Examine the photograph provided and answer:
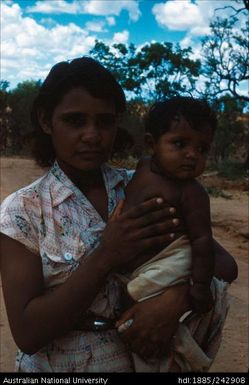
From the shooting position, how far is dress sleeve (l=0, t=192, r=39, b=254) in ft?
5.14

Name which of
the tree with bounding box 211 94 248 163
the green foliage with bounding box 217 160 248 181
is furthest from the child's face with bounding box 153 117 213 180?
the tree with bounding box 211 94 248 163

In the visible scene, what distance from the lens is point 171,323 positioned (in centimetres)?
159

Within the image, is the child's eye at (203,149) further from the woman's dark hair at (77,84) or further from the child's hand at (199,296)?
the child's hand at (199,296)

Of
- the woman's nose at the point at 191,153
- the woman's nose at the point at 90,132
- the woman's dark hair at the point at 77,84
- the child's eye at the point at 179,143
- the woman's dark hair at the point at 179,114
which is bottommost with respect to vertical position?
the woman's nose at the point at 191,153

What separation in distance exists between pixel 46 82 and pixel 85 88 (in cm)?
17

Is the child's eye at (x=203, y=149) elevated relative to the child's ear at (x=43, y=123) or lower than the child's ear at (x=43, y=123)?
lower

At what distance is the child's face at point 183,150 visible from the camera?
183 centimetres

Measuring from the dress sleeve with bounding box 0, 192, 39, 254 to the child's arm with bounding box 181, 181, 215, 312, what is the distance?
0.52m

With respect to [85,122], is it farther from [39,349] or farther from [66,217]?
[39,349]

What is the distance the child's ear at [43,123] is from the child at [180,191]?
0.36m

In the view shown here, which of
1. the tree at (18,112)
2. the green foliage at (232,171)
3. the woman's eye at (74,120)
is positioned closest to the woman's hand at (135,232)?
the woman's eye at (74,120)

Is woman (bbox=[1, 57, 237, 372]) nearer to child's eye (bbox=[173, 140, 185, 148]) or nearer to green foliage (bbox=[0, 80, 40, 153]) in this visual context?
child's eye (bbox=[173, 140, 185, 148])

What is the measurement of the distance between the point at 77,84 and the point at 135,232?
0.54 m

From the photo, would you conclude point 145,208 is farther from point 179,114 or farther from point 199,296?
point 179,114
